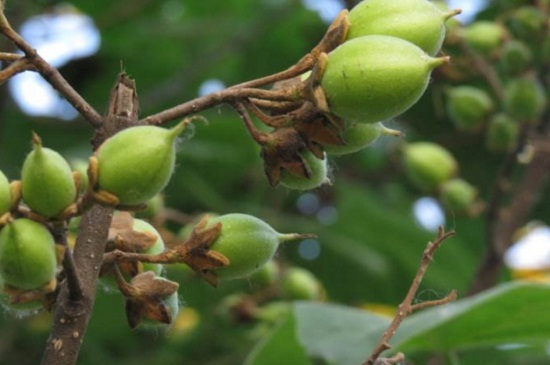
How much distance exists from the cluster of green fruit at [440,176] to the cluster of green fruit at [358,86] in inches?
61.0

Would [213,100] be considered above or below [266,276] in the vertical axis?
below

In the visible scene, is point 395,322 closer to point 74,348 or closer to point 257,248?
point 257,248

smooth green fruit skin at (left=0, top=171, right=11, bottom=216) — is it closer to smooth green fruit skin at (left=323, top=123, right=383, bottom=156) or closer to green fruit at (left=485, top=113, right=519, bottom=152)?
smooth green fruit skin at (left=323, top=123, right=383, bottom=156)

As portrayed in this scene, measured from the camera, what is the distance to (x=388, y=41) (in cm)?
113

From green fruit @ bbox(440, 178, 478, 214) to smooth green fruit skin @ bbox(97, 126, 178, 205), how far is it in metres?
1.76

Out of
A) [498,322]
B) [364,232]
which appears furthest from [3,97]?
[498,322]

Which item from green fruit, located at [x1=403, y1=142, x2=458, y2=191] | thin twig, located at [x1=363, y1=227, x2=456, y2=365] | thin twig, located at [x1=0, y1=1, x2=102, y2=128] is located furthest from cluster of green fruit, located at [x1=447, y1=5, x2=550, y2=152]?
thin twig, located at [x1=0, y1=1, x2=102, y2=128]

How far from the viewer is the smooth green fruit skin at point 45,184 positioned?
1060 mm

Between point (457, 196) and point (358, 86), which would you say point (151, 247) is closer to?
point (358, 86)

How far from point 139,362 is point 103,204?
1.97m

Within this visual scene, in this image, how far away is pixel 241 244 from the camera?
120 centimetres

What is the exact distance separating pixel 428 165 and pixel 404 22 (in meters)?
1.63

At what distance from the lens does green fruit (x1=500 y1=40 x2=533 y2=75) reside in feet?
8.84

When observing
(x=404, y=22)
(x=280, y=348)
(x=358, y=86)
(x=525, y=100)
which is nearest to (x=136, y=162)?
(x=358, y=86)
